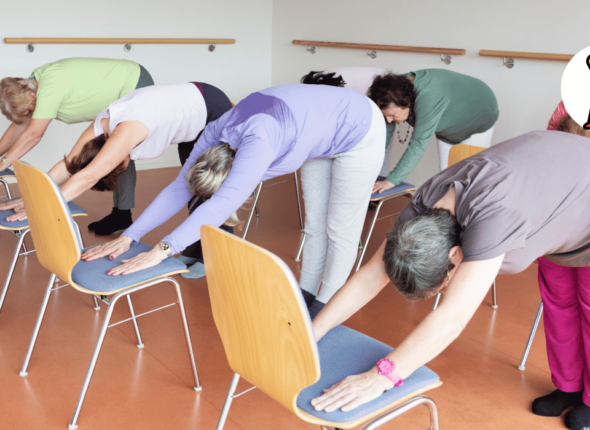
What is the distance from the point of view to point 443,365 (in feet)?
7.49

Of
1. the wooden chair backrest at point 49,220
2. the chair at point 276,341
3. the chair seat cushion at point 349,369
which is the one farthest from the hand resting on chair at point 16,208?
the chair seat cushion at point 349,369

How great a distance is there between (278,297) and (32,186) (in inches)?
42.9

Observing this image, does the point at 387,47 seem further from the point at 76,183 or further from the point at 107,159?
the point at 76,183

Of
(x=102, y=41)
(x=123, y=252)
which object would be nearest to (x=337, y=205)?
(x=123, y=252)

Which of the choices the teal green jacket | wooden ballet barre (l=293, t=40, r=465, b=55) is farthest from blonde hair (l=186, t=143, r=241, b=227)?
wooden ballet barre (l=293, t=40, r=465, b=55)

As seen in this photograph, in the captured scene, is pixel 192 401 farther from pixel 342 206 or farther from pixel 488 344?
pixel 488 344

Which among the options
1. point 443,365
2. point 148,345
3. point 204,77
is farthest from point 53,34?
point 443,365

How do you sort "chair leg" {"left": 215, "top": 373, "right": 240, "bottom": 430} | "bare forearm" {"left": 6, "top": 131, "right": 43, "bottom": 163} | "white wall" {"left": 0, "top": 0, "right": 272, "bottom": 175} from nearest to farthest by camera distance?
"chair leg" {"left": 215, "top": 373, "right": 240, "bottom": 430}, "bare forearm" {"left": 6, "top": 131, "right": 43, "bottom": 163}, "white wall" {"left": 0, "top": 0, "right": 272, "bottom": 175}

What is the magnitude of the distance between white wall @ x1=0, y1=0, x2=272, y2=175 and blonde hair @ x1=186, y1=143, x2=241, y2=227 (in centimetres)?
373

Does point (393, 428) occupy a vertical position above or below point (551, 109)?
below

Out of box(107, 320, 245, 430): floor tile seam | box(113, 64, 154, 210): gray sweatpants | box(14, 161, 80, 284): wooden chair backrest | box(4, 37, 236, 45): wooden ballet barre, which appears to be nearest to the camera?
box(14, 161, 80, 284): wooden chair backrest

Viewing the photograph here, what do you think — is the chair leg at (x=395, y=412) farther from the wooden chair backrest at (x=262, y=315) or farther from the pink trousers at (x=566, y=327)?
the pink trousers at (x=566, y=327)

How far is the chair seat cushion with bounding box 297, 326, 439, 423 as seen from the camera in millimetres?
1194

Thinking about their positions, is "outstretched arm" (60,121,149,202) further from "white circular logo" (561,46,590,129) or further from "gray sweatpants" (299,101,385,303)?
"white circular logo" (561,46,590,129)
